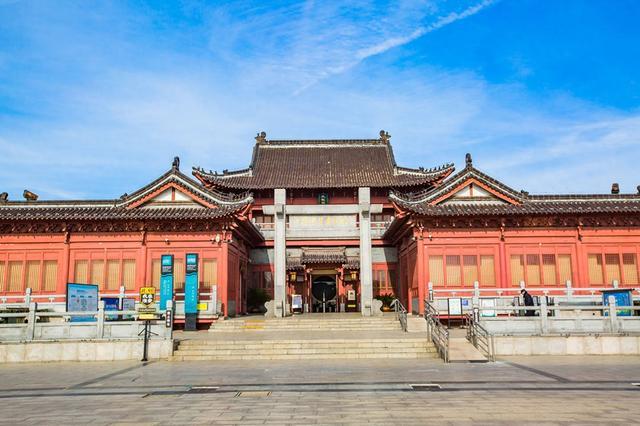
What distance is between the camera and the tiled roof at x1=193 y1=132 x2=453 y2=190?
38906 millimetres

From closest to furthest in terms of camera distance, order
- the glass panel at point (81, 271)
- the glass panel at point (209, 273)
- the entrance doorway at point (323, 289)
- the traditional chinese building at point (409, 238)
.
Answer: the traditional chinese building at point (409, 238), the glass panel at point (209, 273), the glass panel at point (81, 271), the entrance doorway at point (323, 289)

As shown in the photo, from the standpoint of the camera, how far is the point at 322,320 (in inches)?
1033

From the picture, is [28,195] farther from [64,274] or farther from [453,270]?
[453,270]

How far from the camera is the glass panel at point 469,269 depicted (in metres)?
28.1

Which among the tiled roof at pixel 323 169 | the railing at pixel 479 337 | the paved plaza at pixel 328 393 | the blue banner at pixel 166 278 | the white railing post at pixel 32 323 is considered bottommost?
the paved plaza at pixel 328 393

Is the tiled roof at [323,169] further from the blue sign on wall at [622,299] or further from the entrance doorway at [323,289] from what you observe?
the blue sign on wall at [622,299]

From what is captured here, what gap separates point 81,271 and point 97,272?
0.88 m

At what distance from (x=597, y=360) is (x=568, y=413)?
31.9 feet

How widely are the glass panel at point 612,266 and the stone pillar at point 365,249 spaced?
44.6ft

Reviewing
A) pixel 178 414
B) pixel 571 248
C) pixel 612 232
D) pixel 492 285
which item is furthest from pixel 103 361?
pixel 612 232

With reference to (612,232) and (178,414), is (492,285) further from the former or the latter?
(178,414)

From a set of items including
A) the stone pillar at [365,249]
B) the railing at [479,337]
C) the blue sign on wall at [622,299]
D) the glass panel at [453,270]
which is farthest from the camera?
the stone pillar at [365,249]

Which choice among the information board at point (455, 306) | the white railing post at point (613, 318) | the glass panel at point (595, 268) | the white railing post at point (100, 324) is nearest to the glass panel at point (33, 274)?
the white railing post at point (100, 324)

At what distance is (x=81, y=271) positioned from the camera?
1136 inches
